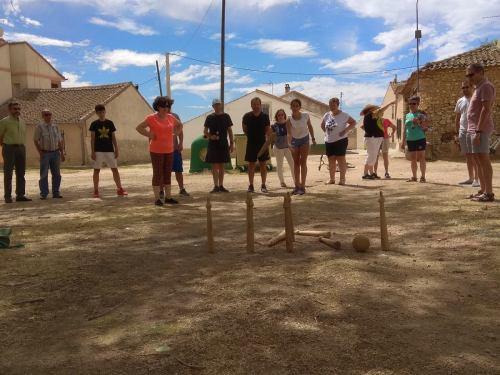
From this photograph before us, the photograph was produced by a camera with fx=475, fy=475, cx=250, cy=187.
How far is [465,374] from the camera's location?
2072 millimetres

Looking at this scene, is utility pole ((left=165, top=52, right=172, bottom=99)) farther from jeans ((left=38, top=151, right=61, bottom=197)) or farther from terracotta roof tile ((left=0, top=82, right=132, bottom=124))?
jeans ((left=38, top=151, right=61, bottom=197))

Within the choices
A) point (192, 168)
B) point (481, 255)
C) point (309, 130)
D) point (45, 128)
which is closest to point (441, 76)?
point (192, 168)

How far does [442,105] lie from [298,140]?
1278 cm

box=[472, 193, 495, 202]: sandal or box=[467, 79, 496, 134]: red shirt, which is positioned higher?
box=[467, 79, 496, 134]: red shirt

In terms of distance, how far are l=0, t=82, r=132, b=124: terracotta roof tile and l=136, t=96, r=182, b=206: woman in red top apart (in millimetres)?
24516

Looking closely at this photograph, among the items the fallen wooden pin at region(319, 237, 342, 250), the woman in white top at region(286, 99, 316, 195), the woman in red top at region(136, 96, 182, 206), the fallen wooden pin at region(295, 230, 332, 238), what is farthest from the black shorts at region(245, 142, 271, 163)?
the fallen wooden pin at region(319, 237, 342, 250)

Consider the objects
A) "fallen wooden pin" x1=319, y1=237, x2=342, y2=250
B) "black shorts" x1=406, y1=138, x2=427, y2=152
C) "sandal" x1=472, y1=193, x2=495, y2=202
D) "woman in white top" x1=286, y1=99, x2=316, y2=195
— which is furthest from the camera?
"black shorts" x1=406, y1=138, x2=427, y2=152

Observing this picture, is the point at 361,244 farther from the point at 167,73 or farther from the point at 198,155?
the point at 167,73

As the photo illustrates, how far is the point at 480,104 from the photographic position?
618 cm

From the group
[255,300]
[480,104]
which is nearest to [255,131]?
[480,104]

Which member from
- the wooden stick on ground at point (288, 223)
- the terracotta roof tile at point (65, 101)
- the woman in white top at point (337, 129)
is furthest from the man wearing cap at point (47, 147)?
the terracotta roof tile at point (65, 101)

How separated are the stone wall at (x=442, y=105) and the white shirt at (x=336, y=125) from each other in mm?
A: 10789

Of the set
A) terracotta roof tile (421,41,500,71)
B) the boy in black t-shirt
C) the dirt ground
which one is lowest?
the dirt ground

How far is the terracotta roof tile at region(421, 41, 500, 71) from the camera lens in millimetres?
18625
